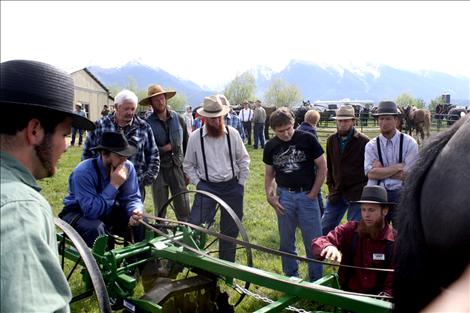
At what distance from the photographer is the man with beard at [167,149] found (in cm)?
544

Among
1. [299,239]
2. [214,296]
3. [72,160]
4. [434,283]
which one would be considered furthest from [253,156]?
[434,283]

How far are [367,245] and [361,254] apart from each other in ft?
0.26

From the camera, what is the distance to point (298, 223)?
4.42 meters

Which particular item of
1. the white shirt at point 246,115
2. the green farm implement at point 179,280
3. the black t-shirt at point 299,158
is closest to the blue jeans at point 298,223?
the black t-shirt at point 299,158

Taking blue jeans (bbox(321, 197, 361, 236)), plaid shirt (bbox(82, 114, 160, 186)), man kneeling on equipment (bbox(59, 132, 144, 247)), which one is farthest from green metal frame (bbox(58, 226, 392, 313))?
blue jeans (bbox(321, 197, 361, 236))

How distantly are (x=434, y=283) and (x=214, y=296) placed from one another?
2.04m

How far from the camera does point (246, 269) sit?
9.34 feet

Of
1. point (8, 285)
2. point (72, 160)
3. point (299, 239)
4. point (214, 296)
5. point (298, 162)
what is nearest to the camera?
point (8, 285)

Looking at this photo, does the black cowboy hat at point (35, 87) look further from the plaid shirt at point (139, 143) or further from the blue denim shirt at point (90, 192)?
the plaid shirt at point (139, 143)

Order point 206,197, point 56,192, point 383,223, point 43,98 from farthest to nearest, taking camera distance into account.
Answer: point 56,192 → point 206,197 → point 383,223 → point 43,98

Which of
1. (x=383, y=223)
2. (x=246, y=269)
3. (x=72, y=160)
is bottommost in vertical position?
(x=72, y=160)

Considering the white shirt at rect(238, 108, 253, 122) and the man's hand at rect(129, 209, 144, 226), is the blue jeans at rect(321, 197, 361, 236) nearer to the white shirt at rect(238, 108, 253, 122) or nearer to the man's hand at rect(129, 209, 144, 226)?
the man's hand at rect(129, 209, 144, 226)

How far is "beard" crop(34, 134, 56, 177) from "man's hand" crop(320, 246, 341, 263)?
6.81 ft

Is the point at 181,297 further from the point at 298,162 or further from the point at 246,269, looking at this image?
the point at 298,162
